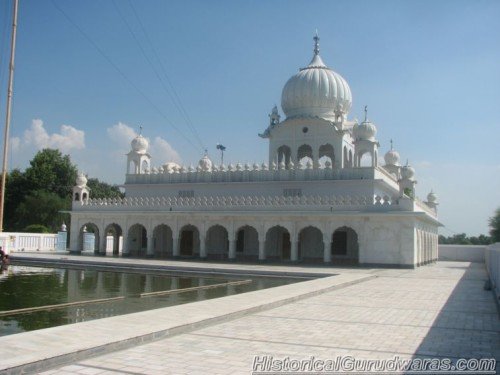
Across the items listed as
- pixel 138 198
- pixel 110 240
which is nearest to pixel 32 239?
pixel 110 240

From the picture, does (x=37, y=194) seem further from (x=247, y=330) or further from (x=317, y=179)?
(x=247, y=330)

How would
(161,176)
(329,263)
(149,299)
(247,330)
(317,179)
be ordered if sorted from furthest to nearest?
(161,176)
(317,179)
(329,263)
(149,299)
(247,330)

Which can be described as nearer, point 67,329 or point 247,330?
point 67,329

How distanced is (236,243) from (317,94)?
10.2 meters

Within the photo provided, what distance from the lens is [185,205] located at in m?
30.5

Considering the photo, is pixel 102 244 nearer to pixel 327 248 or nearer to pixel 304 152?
pixel 304 152

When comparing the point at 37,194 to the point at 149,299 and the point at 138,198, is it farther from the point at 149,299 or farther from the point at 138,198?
the point at 149,299

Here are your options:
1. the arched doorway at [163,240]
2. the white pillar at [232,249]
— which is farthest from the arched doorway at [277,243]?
the arched doorway at [163,240]

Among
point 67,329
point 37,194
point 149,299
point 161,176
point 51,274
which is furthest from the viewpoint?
point 37,194

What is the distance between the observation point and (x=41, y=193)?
158 ft

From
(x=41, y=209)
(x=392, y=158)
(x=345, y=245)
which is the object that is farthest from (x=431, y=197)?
(x=41, y=209)

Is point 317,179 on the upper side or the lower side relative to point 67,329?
upper

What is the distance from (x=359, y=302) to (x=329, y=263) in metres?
14.5

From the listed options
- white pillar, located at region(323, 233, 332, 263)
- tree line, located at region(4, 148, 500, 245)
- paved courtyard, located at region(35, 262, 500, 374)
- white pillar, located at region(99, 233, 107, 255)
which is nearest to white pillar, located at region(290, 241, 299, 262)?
white pillar, located at region(323, 233, 332, 263)
